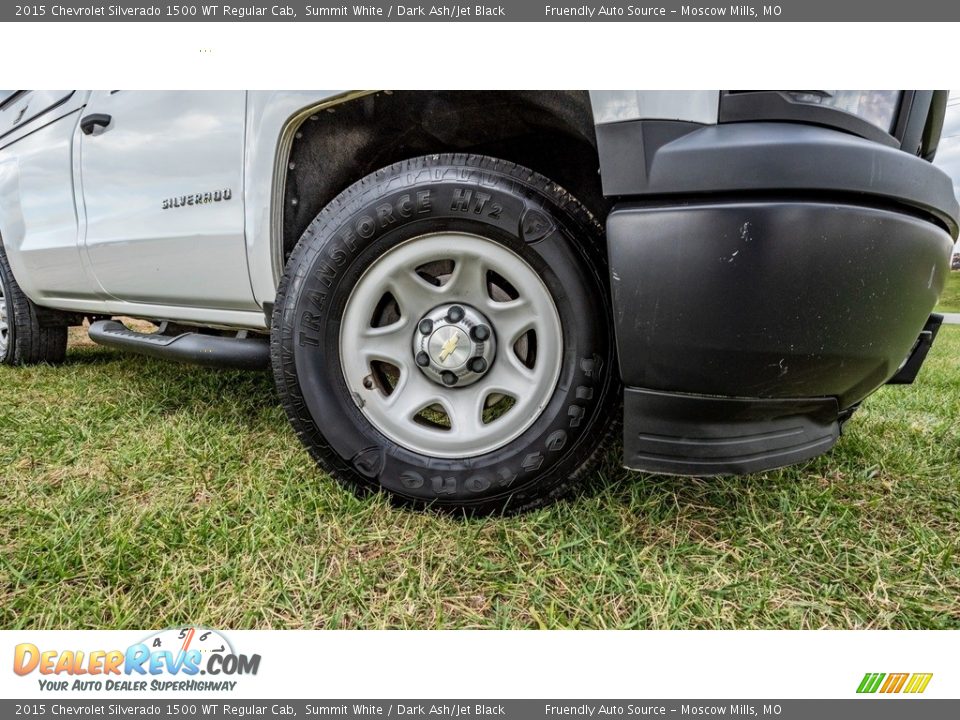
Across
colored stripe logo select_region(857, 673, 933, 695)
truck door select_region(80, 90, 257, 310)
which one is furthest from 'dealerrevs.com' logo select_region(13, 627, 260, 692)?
colored stripe logo select_region(857, 673, 933, 695)

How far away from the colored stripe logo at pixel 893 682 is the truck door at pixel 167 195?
167cm

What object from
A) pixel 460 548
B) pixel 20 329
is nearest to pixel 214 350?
pixel 460 548

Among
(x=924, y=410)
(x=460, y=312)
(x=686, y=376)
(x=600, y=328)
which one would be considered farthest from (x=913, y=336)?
(x=924, y=410)

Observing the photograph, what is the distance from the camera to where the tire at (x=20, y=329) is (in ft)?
9.71

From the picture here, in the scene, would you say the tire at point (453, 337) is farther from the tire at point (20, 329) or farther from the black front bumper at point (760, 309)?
the tire at point (20, 329)

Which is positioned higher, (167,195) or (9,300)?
(167,195)

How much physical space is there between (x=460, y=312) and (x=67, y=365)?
2972mm

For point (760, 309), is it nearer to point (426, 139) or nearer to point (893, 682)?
point (893, 682)

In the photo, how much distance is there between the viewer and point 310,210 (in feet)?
5.08

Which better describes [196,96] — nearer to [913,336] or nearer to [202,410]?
[202,410]

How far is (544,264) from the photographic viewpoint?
1204 mm

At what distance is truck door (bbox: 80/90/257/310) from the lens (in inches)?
61.1

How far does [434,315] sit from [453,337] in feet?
0.27

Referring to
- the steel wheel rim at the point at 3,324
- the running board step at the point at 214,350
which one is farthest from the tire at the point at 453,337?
the steel wheel rim at the point at 3,324
